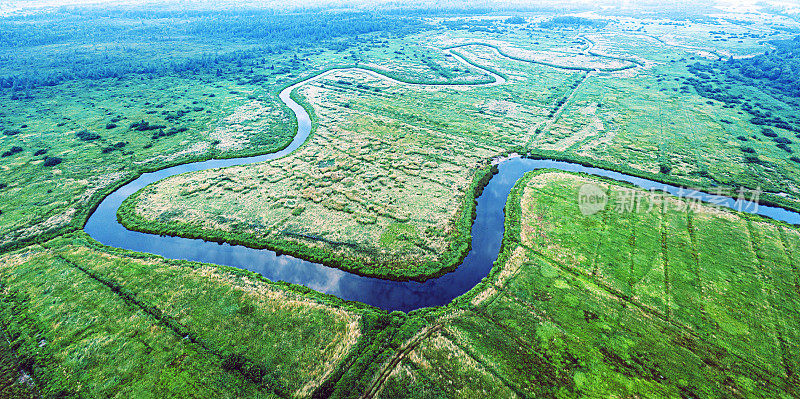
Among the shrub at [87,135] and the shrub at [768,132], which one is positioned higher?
the shrub at [768,132]

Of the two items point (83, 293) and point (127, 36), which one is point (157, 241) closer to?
point (83, 293)

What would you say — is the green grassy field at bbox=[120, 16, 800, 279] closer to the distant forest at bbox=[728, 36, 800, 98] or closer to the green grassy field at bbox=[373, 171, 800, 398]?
the green grassy field at bbox=[373, 171, 800, 398]

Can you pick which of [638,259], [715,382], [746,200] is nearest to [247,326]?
[715,382]

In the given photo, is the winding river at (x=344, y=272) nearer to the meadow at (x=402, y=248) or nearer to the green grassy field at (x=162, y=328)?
the meadow at (x=402, y=248)

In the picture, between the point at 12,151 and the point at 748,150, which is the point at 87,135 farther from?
the point at 748,150

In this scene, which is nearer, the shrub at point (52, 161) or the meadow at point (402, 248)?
the meadow at point (402, 248)

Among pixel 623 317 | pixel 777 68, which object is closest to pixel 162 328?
pixel 623 317

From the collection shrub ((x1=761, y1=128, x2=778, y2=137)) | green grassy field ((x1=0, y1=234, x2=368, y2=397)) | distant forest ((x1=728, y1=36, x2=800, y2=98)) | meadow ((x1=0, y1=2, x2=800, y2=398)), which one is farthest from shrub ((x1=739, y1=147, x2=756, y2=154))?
green grassy field ((x1=0, y1=234, x2=368, y2=397))

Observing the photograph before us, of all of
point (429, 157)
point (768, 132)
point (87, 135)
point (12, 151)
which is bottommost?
point (12, 151)

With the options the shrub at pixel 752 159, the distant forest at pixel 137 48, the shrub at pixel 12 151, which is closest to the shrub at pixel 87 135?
the shrub at pixel 12 151
